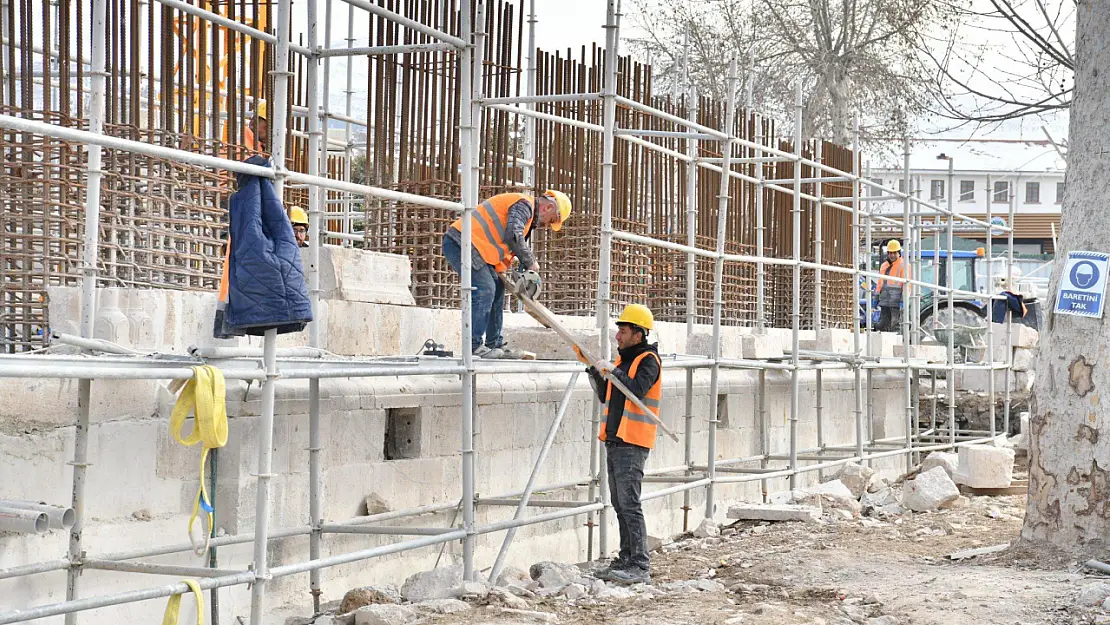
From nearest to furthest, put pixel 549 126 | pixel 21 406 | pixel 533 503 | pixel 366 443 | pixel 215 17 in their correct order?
pixel 21 406
pixel 215 17
pixel 366 443
pixel 533 503
pixel 549 126

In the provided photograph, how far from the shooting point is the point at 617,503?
8.29 meters

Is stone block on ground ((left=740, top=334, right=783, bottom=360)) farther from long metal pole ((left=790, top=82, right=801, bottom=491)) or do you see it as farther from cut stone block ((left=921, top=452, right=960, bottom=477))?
cut stone block ((left=921, top=452, right=960, bottom=477))

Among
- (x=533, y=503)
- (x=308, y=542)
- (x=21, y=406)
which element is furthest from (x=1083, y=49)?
(x=21, y=406)

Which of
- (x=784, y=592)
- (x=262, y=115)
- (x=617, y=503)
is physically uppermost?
(x=262, y=115)

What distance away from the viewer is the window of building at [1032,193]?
196 feet

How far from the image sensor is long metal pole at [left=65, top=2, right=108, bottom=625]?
18.7 ft

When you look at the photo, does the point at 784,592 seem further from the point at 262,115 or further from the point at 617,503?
the point at 262,115

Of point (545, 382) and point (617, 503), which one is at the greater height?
point (545, 382)

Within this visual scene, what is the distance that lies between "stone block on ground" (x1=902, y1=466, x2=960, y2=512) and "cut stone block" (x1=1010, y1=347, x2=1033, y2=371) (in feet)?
31.8

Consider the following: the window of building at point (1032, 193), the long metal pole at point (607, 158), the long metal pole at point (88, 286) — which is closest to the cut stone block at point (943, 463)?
the long metal pole at point (607, 158)

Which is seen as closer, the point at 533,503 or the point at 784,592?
the point at 784,592

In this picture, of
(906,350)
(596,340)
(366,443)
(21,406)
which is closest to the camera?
(21,406)

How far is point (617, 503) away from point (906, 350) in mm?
7664

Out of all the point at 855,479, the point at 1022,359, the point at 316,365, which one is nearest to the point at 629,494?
the point at 316,365
